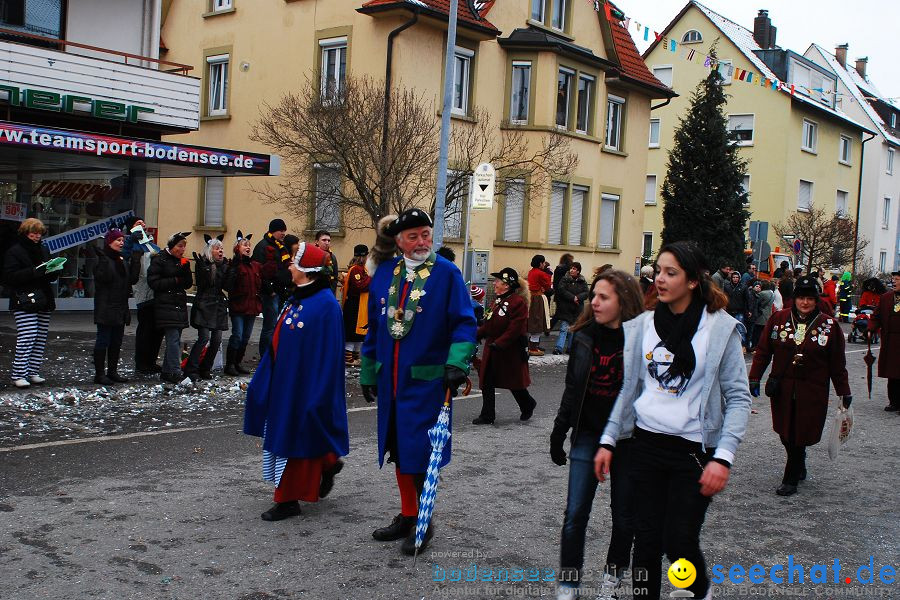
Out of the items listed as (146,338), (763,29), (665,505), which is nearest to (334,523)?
(665,505)

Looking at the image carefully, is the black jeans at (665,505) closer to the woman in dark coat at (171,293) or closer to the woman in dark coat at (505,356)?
the woman in dark coat at (505,356)

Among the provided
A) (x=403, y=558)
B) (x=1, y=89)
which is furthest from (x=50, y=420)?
(x=1, y=89)

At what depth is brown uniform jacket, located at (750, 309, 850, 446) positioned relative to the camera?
23.7ft

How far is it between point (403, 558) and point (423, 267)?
1.66m

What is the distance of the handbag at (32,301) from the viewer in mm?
10102

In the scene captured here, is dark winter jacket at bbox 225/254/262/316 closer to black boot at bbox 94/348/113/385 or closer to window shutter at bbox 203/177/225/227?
black boot at bbox 94/348/113/385

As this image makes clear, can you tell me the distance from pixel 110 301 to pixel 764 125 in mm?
35897

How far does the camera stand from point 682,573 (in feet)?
12.8

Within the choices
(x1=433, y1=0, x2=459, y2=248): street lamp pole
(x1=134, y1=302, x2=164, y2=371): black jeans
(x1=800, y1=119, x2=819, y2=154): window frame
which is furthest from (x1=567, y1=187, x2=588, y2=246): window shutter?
(x1=800, y1=119, x2=819, y2=154): window frame

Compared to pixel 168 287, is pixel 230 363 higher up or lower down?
lower down

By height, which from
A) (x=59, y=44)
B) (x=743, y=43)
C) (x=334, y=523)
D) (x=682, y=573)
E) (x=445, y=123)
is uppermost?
(x=743, y=43)

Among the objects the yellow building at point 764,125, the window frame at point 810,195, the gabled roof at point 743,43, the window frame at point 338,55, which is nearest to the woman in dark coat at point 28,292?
the window frame at point 338,55

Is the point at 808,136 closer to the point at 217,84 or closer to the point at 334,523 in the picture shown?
the point at 217,84

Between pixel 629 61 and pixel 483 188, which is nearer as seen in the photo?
pixel 483 188
